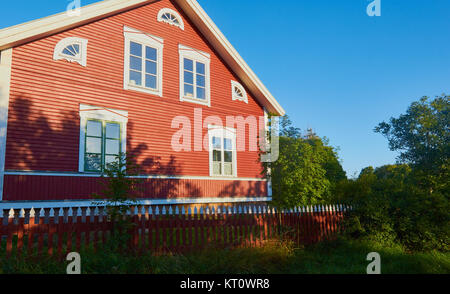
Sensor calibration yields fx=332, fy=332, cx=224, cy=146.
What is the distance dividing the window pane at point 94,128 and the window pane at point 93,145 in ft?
0.58

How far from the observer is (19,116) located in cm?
1031

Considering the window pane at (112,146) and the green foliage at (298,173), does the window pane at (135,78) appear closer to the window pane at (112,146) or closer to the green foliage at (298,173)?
the window pane at (112,146)

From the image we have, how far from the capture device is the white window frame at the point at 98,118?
446 inches

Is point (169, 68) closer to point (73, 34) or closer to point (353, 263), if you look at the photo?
point (73, 34)

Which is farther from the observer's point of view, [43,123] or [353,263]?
[43,123]

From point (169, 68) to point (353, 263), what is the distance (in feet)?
32.7

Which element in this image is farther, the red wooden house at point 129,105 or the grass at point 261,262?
the red wooden house at point 129,105

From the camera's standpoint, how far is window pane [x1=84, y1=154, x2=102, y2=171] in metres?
11.4

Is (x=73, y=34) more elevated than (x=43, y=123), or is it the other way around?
(x=73, y=34)

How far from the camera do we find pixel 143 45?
43.3 ft

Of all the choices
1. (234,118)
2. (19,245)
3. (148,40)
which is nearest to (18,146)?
(19,245)

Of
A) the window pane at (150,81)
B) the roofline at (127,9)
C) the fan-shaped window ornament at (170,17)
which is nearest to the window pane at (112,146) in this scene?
the window pane at (150,81)

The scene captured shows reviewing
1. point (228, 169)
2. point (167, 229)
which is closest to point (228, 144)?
point (228, 169)

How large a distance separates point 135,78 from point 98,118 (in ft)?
7.39
